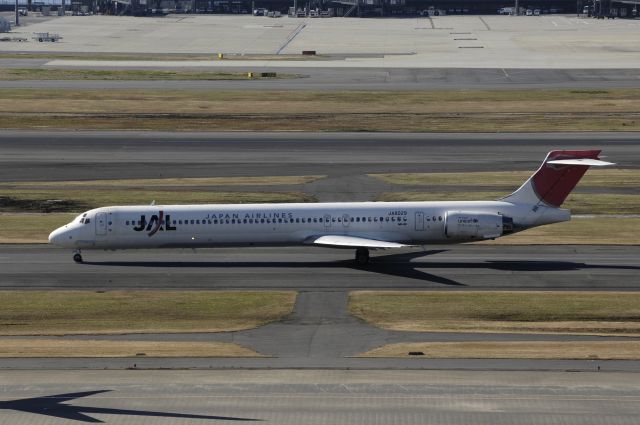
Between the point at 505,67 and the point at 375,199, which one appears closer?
the point at 375,199

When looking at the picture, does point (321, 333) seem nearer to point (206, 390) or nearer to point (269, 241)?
point (206, 390)

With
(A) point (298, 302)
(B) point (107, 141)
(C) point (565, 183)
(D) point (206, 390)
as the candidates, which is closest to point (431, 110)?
(B) point (107, 141)

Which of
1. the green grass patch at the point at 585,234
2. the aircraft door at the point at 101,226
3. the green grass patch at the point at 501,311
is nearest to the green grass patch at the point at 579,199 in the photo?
the green grass patch at the point at 585,234

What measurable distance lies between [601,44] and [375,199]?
403 feet

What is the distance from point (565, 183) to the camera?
58750 millimetres

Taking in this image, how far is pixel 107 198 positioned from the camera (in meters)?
75.5

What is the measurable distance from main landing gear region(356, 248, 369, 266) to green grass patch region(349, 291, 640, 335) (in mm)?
5903

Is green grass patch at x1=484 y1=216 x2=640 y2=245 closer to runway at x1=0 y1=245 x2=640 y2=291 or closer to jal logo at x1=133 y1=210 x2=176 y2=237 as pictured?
runway at x1=0 y1=245 x2=640 y2=291

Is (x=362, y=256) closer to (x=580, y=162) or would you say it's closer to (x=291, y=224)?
(x=291, y=224)

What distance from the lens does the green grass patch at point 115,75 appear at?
468 ft

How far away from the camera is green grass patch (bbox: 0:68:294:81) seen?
143 m

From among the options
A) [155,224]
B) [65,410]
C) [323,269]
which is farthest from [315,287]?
[65,410]

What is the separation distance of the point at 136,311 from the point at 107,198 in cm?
2748

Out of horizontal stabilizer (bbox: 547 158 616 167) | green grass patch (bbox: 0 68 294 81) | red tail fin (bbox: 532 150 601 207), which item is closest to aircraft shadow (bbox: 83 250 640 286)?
red tail fin (bbox: 532 150 601 207)
